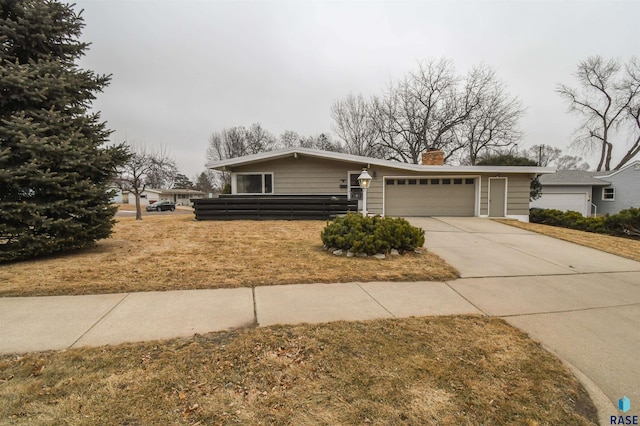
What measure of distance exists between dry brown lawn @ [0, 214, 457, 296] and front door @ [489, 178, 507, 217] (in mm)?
9172

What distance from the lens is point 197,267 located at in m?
5.03

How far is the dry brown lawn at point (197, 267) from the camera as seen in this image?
4.17 metres

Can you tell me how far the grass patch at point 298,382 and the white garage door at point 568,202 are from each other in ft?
80.7

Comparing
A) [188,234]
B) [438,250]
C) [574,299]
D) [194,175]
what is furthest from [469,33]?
[194,175]

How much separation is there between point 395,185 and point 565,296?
9651 millimetres

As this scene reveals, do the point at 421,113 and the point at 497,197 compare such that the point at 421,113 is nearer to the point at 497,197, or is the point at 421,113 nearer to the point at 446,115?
the point at 446,115

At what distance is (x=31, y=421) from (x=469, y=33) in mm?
17476

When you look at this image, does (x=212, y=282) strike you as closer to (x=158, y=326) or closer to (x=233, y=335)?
(x=158, y=326)

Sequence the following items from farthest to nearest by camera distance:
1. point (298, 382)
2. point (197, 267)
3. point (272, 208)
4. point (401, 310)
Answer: point (272, 208) → point (197, 267) → point (401, 310) → point (298, 382)

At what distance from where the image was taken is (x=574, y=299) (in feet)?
13.6

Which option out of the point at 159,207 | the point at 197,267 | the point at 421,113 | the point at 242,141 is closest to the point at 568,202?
the point at 421,113

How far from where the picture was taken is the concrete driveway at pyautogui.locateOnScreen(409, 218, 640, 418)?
8.58 feet

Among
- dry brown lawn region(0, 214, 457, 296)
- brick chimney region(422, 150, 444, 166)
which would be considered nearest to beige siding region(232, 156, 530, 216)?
brick chimney region(422, 150, 444, 166)

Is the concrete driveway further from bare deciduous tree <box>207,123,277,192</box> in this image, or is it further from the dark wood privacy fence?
bare deciduous tree <box>207,123,277,192</box>
